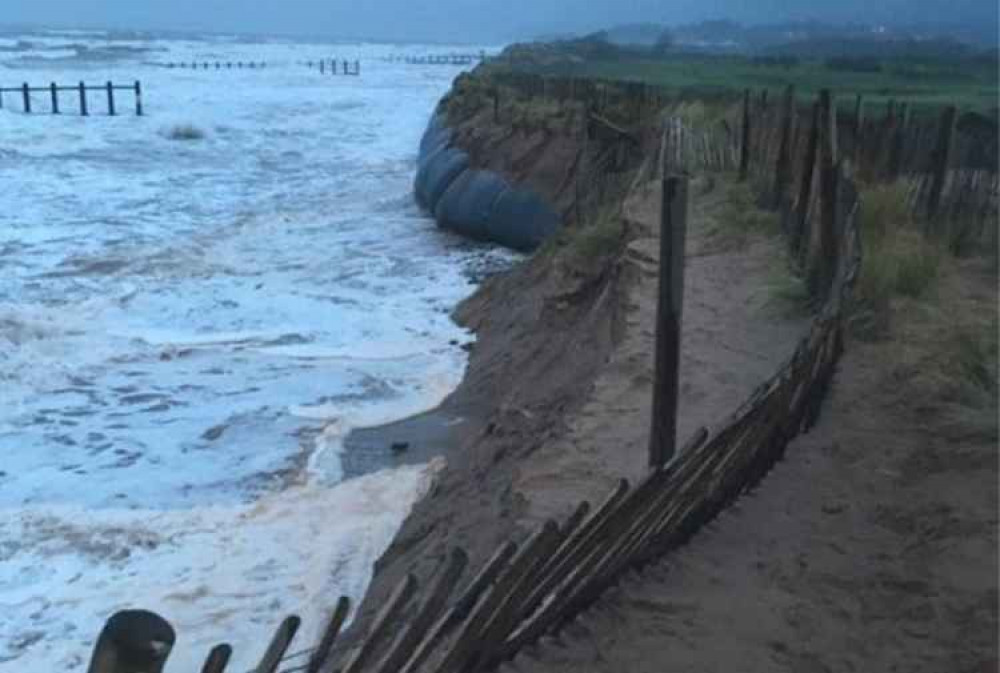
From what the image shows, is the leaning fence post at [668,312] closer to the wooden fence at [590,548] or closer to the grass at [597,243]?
the wooden fence at [590,548]

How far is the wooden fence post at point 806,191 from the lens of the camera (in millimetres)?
9234

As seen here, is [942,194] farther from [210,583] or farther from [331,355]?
[210,583]

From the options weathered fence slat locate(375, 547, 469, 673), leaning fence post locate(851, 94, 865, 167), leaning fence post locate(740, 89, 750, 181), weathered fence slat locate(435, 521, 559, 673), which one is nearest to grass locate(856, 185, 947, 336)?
leaning fence post locate(851, 94, 865, 167)

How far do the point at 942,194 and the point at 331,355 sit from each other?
5.92 meters

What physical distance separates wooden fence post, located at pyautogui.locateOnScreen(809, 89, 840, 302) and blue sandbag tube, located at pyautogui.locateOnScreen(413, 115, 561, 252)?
9132 millimetres

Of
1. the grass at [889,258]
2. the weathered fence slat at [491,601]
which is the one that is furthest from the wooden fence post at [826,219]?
the weathered fence slat at [491,601]

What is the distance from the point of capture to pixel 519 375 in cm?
970

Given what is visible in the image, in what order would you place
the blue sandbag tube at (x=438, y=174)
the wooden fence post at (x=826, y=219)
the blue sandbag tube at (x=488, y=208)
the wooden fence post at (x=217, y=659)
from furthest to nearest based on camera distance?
1. the blue sandbag tube at (x=438, y=174)
2. the blue sandbag tube at (x=488, y=208)
3. the wooden fence post at (x=826, y=219)
4. the wooden fence post at (x=217, y=659)

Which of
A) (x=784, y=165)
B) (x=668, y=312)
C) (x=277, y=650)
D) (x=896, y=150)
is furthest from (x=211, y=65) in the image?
(x=277, y=650)

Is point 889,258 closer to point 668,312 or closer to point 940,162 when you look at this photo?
point 940,162

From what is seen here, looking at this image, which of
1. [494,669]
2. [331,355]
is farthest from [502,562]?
[331,355]

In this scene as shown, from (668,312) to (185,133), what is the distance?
111ft

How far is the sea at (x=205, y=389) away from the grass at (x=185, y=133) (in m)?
9.88

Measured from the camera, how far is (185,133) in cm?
3634
